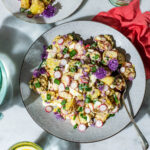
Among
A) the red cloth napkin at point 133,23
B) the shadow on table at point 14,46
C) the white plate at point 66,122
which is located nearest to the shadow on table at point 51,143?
the white plate at point 66,122

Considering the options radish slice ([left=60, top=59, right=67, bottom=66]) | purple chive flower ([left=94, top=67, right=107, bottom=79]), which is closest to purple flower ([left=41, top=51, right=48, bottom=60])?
radish slice ([left=60, top=59, right=67, bottom=66])

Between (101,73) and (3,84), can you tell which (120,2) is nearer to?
(101,73)

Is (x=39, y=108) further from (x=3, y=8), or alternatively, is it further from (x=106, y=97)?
(x=3, y=8)

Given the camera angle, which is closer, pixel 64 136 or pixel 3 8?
pixel 64 136

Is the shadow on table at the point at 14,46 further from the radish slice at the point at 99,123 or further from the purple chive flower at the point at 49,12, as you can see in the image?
the radish slice at the point at 99,123

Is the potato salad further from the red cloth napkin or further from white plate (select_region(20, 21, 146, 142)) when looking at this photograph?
the red cloth napkin

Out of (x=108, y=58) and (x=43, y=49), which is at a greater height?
(x=43, y=49)

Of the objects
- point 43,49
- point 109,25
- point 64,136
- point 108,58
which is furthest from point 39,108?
point 109,25
